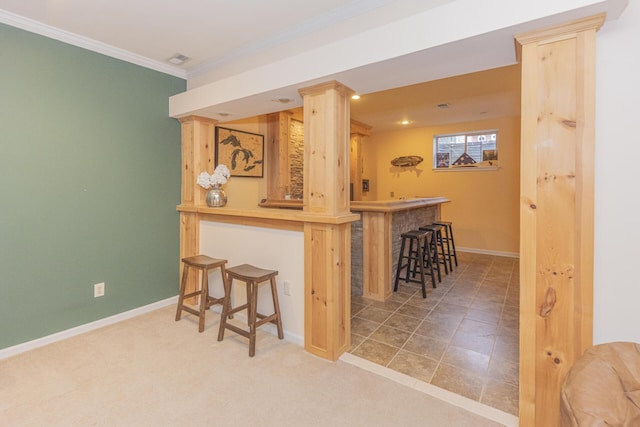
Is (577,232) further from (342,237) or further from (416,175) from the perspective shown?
(416,175)

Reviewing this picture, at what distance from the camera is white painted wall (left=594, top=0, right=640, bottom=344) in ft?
4.59

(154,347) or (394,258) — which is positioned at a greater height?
(394,258)

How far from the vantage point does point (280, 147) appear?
440cm

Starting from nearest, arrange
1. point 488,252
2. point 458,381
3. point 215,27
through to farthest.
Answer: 1. point 458,381
2. point 215,27
3. point 488,252

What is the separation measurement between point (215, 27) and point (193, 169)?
4.76ft

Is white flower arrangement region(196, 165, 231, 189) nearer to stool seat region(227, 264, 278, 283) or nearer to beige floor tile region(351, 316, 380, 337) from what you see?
stool seat region(227, 264, 278, 283)

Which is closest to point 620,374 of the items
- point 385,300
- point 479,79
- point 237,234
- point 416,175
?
point 385,300

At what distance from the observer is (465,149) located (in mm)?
6148

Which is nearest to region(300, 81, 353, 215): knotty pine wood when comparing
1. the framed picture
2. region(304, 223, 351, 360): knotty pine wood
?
region(304, 223, 351, 360): knotty pine wood

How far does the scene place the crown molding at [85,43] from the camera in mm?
2277

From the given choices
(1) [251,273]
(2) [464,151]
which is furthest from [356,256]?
(2) [464,151]

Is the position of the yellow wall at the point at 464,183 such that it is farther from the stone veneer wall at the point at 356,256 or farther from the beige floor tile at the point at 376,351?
the beige floor tile at the point at 376,351

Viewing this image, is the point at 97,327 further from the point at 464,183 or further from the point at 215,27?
the point at 464,183

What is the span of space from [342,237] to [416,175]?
482 cm
